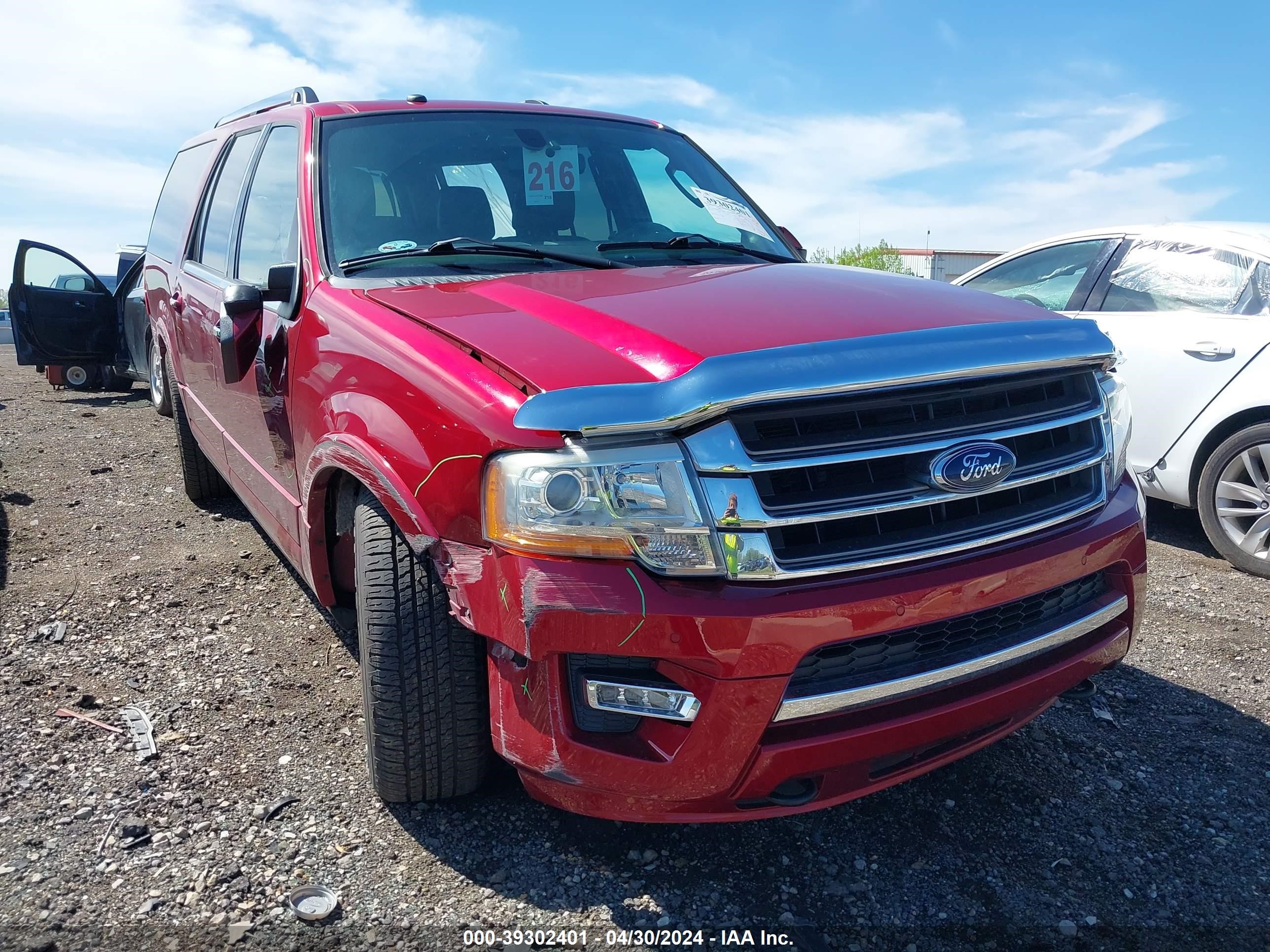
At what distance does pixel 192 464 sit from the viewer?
16.2ft

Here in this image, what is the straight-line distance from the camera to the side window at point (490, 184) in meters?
2.91

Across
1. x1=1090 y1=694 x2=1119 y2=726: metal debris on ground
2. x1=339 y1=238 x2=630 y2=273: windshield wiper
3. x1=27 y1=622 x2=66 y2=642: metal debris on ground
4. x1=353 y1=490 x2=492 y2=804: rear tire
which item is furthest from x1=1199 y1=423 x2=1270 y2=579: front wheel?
x1=27 y1=622 x2=66 y2=642: metal debris on ground

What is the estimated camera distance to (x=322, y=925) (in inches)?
77.7

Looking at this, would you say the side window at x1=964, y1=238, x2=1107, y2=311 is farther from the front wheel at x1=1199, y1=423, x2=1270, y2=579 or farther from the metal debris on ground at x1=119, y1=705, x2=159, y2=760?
the metal debris on ground at x1=119, y1=705, x2=159, y2=760

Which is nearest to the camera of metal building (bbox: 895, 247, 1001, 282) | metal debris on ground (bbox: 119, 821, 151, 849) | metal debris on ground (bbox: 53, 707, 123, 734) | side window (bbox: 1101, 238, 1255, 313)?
metal debris on ground (bbox: 119, 821, 151, 849)

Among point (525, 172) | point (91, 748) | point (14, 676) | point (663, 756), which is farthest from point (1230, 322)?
point (14, 676)

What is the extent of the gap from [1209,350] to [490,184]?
3392 mm

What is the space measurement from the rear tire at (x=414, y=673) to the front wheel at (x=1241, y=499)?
3.72m

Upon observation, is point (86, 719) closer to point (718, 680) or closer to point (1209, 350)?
point (718, 680)

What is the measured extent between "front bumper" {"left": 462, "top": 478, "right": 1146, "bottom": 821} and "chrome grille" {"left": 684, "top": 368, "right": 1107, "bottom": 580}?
54 millimetres

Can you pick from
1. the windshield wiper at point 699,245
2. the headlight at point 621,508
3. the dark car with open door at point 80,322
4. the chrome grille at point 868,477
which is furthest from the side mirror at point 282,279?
the dark car with open door at point 80,322

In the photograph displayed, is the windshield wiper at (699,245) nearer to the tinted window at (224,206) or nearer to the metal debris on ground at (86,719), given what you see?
the tinted window at (224,206)

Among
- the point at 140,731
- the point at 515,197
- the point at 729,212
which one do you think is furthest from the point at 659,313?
the point at 140,731

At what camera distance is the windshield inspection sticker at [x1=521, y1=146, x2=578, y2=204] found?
3.08 m
